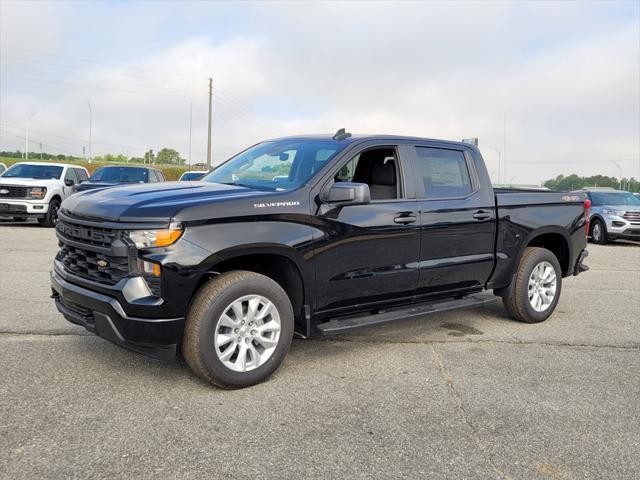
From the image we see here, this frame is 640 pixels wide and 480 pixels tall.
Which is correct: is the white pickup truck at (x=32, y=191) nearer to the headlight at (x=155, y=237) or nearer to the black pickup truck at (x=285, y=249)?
the black pickup truck at (x=285, y=249)

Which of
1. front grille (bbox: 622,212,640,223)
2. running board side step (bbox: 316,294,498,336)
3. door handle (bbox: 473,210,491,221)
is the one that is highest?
door handle (bbox: 473,210,491,221)

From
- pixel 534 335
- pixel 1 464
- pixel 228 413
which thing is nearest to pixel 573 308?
pixel 534 335

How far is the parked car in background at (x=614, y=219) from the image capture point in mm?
15664

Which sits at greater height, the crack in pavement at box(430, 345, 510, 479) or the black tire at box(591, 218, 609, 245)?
the black tire at box(591, 218, 609, 245)

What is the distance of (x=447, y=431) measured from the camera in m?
3.45

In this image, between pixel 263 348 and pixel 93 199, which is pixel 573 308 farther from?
pixel 93 199

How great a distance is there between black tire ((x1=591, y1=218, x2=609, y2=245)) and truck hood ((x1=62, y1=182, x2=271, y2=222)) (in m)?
14.5

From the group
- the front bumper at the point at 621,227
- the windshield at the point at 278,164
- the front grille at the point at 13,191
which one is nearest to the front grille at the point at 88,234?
the windshield at the point at 278,164

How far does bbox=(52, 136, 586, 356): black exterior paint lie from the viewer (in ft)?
12.1

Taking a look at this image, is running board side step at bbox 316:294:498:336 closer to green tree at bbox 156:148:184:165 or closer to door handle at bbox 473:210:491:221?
door handle at bbox 473:210:491:221

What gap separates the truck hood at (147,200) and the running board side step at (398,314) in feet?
3.78

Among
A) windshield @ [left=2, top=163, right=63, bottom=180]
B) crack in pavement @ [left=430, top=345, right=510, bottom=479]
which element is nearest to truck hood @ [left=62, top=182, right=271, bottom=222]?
crack in pavement @ [left=430, top=345, right=510, bottom=479]

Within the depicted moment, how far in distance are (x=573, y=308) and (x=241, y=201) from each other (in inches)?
195

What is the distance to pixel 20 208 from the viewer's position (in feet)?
48.1
